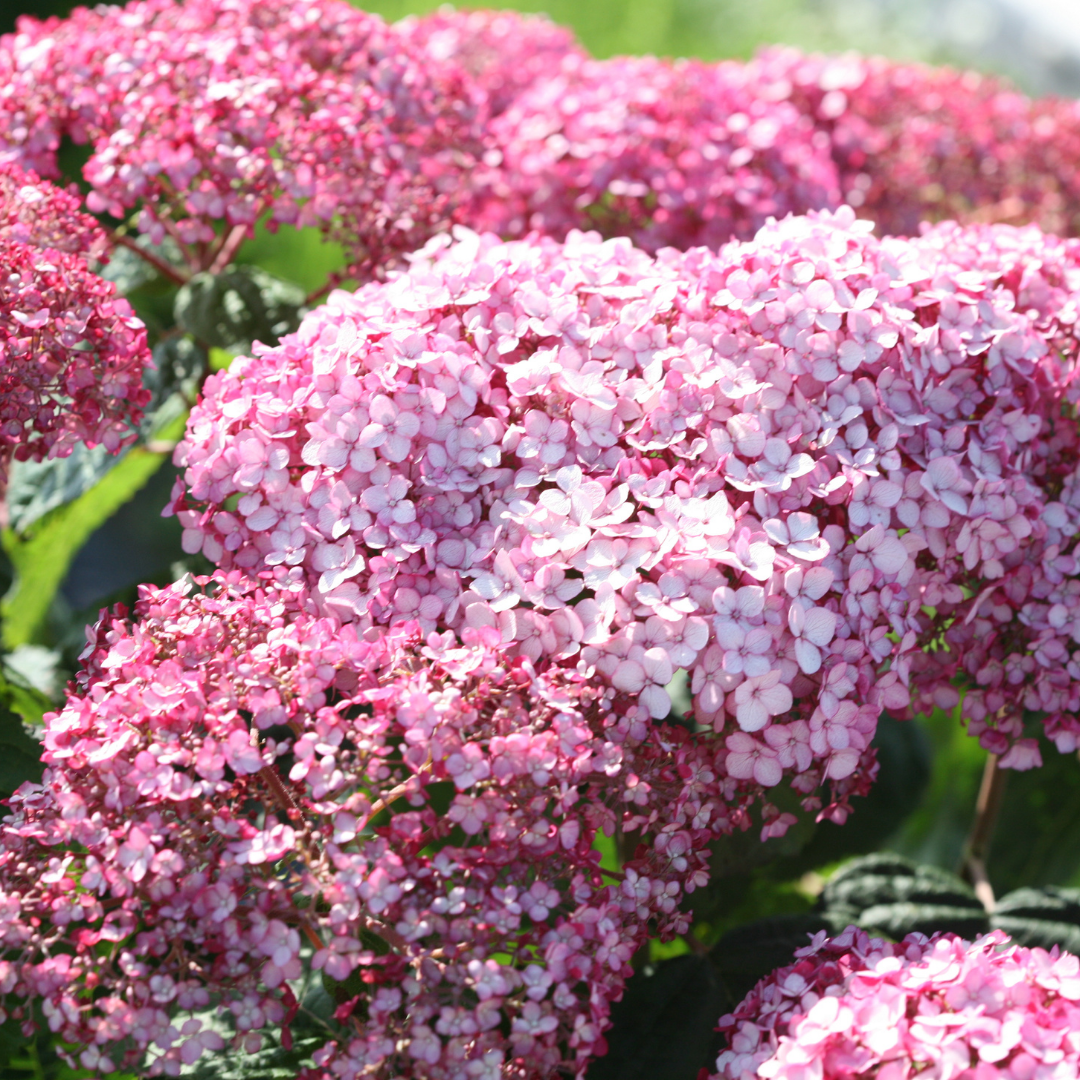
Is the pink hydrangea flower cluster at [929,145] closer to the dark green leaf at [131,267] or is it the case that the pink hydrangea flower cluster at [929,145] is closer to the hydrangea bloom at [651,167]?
the hydrangea bloom at [651,167]

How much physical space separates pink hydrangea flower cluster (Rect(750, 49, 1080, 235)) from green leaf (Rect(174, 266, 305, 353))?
0.78 m

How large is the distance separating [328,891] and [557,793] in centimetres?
15

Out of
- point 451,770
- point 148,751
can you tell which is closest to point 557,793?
point 451,770

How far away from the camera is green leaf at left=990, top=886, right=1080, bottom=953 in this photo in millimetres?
1090

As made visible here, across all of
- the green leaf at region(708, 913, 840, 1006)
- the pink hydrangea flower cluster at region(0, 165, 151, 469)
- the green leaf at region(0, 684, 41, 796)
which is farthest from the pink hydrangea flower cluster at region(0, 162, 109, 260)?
the green leaf at region(708, 913, 840, 1006)

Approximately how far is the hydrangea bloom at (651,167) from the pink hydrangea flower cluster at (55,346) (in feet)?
1.73

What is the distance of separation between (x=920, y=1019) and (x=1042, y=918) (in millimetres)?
546

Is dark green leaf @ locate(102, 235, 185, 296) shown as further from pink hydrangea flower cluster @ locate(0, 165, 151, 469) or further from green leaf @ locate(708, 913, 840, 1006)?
green leaf @ locate(708, 913, 840, 1006)

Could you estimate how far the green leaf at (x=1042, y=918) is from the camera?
3.58ft

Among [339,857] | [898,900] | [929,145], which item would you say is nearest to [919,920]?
[898,900]

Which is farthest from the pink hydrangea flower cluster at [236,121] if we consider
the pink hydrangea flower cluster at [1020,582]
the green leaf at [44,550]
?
the pink hydrangea flower cluster at [1020,582]

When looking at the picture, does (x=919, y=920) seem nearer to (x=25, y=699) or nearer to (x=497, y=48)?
(x=25, y=699)

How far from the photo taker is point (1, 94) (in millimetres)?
1127

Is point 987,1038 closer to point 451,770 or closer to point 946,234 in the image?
point 451,770
